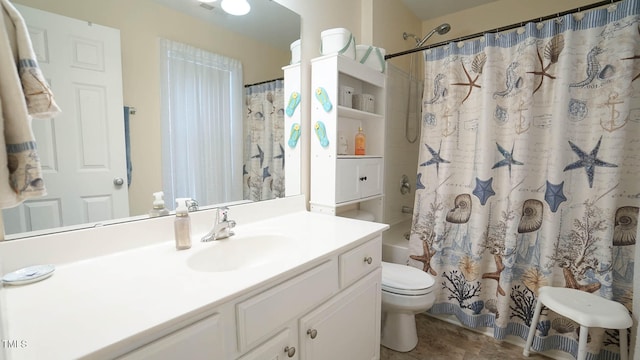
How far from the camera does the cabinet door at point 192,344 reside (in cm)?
60

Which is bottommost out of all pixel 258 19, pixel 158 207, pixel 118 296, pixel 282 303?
pixel 282 303

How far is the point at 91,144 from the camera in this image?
959 mm

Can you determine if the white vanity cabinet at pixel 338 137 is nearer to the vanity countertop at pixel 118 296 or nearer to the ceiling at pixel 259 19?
the ceiling at pixel 259 19

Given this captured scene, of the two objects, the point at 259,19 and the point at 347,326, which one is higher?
the point at 259,19

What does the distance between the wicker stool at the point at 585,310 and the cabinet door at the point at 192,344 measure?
159 centimetres

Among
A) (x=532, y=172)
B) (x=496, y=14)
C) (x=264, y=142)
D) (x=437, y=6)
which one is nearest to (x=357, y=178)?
(x=264, y=142)

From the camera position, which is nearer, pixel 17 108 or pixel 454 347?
pixel 17 108

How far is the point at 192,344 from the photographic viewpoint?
66 centimetres

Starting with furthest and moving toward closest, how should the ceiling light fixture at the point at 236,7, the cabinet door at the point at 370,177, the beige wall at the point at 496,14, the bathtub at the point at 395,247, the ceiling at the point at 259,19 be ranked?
the beige wall at the point at 496,14
the bathtub at the point at 395,247
the cabinet door at the point at 370,177
the ceiling light fixture at the point at 236,7
the ceiling at the point at 259,19

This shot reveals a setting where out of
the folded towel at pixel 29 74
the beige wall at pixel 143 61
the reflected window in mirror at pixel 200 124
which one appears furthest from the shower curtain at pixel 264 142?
the folded towel at pixel 29 74

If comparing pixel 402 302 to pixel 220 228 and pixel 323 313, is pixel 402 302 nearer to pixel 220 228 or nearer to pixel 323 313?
pixel 323 313

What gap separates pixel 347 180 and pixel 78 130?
4.18 ft

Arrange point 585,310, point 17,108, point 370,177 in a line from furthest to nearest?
point 370,177, point 585,310, point 17,108

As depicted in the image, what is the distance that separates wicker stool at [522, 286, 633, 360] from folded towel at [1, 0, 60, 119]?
2.10 m
